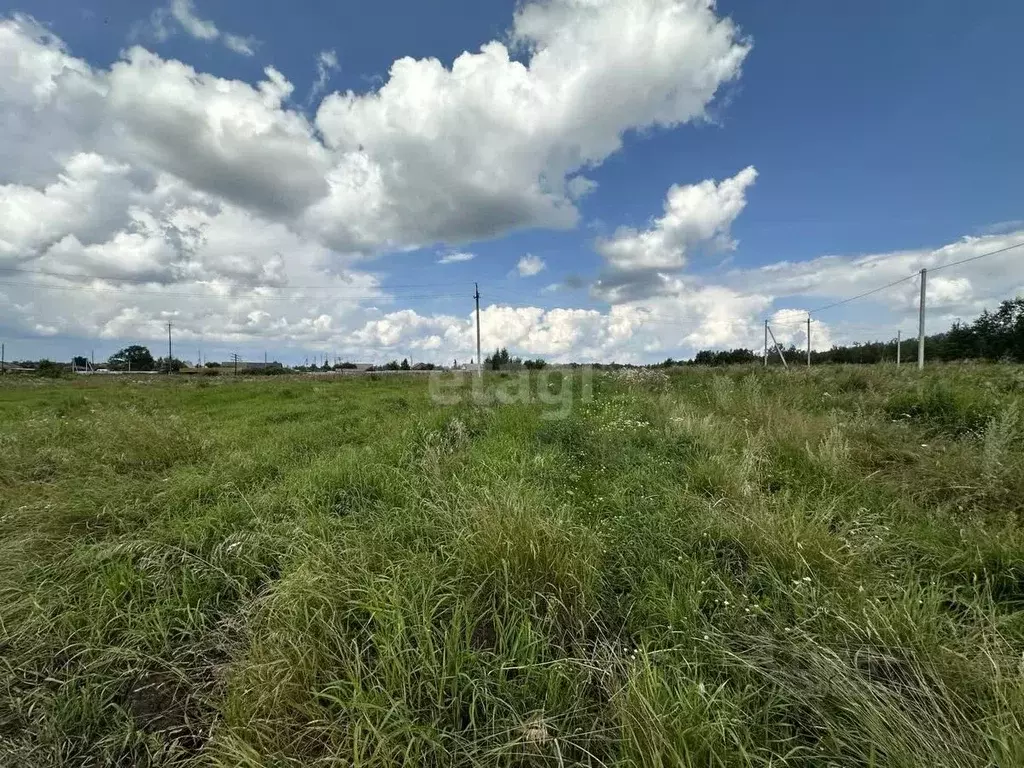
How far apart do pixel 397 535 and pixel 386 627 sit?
1221 mm

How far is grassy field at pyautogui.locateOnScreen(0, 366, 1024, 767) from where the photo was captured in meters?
Result: 1.64

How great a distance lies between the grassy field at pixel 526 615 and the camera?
1639 mm

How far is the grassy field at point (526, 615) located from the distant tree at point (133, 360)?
8292cm

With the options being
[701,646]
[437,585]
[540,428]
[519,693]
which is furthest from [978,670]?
→ [540,428]

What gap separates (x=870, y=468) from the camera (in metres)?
4.61

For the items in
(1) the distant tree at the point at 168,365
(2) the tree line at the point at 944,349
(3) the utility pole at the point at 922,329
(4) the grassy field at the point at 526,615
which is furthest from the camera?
(1) the distant tree at the point at 168,365

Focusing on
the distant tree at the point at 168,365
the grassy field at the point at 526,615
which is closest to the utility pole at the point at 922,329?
the grassy field at the point at 526,615

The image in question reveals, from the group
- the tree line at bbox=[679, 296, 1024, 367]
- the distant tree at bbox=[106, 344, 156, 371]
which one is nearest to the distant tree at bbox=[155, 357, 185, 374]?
the distant tree at bbox=[106, 344, 156, 371]

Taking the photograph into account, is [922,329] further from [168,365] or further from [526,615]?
[168,365]

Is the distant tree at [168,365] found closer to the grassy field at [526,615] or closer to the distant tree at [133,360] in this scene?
the distant tree at [133,360]

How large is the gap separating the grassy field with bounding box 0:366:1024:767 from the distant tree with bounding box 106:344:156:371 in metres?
82.9

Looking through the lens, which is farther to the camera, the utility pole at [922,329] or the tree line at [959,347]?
the tree line at [959,347]

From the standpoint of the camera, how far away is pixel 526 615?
2.19 m

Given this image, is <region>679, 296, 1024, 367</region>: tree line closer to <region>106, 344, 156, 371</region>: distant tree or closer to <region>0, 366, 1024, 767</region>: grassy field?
<region>0, 366, 1024, 767</region>: grassy field
